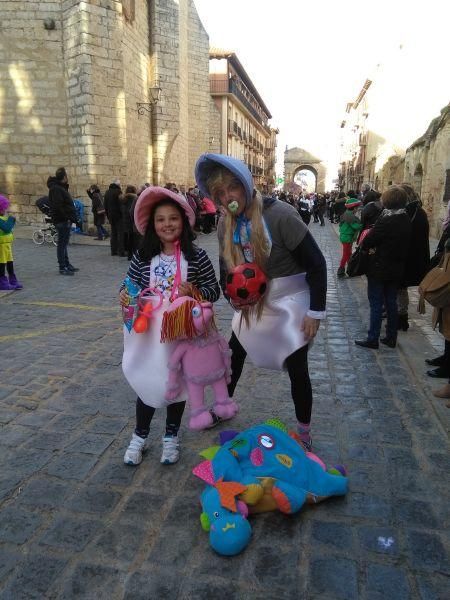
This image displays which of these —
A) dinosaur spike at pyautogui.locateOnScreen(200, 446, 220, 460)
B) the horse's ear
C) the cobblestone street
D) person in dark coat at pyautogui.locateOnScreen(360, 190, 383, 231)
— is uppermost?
person in dark coat at pyautogui.locateOnScreen(360, 190, 383, 231)

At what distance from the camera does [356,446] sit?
10.1 feet

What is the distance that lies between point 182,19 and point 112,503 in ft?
79.2

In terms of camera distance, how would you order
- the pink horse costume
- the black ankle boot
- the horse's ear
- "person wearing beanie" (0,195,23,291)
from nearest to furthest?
the horse's ear
the pink horse costume
the black ankle boot
"person wearing beanie" (0,195,23,291)

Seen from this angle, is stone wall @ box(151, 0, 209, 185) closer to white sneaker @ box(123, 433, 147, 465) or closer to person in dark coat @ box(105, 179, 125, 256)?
person in dark coat @ box(105, 179, 125, 256)

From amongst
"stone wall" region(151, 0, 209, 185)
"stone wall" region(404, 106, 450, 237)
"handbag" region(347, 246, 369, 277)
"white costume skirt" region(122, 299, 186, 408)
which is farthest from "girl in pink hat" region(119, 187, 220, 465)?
"stone wall" region(151, 0, 209, 185)

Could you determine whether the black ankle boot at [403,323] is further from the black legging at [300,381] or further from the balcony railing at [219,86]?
the balcony railing at [219,86]

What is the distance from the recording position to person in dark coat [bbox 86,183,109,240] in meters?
14.3

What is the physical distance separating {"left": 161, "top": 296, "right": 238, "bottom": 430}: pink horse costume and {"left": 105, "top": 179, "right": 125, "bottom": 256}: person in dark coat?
941cm

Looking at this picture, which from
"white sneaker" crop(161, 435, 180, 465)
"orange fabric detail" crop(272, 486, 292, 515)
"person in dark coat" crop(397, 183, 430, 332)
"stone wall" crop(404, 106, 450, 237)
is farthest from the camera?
"stone wall" crop(404, 106, 450, 237)

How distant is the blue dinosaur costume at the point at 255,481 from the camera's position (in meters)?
2.16

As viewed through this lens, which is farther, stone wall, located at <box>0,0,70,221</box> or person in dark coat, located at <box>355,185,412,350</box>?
stone wall, located at <box>0,0,70,221</box>

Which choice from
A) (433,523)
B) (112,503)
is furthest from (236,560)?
(433,523)

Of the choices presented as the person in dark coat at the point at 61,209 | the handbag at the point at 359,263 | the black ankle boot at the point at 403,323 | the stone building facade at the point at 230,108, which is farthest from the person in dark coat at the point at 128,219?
the stone building facade at the point at 230,108

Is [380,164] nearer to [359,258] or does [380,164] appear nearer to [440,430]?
[359,258]
